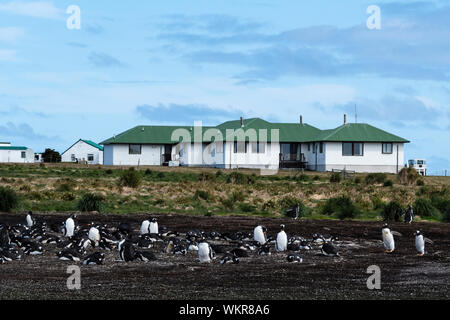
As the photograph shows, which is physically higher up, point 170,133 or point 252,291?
point 170,133

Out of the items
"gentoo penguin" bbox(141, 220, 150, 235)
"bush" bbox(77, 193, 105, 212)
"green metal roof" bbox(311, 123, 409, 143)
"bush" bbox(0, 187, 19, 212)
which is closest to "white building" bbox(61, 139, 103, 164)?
"green metal roof" bbox(311, 123, 409, 143)

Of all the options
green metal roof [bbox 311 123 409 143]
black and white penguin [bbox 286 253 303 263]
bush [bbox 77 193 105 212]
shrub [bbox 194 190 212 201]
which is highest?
green metal roof [bbox 311 123 409 143]

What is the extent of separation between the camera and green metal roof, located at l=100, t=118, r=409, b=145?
72688mm

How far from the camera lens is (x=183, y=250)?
1978cm

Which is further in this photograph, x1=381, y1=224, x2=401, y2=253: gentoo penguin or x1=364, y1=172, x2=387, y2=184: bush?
x1=364, y1=172, x2=387, y2=184: bush

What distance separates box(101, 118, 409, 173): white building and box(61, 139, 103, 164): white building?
15801 mm

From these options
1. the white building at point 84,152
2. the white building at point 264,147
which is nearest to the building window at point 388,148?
the white building at point 264,147

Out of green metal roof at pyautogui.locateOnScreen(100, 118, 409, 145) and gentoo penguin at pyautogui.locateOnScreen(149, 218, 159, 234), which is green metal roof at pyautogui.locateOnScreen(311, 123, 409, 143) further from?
gentoo penguin at pyautogui.locateOnScreen(149, 218, 159, 234)

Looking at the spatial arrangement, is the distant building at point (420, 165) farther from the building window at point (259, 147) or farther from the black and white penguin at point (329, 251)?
the black and white penguin at point (329, 251)

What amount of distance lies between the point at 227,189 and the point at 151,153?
35045 mm
